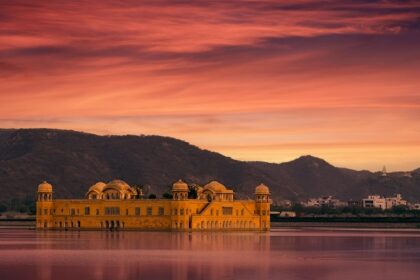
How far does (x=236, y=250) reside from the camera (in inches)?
4139

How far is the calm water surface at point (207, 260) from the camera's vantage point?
75.2m

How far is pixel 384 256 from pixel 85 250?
26907 millimetres

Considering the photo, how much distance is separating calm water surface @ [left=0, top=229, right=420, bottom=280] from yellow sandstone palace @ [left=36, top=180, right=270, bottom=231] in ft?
143

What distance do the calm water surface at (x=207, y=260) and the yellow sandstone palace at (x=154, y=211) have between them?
43601 millimetres

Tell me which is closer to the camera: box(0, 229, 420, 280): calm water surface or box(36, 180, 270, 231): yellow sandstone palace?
box(0, 229, 420, 280): calm water surface

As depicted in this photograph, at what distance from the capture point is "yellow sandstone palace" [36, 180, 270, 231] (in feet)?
548

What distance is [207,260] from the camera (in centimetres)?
8912

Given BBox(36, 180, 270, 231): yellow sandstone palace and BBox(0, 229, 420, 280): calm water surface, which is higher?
BBox(36, 180, 270, 231): yellow sandstone palace

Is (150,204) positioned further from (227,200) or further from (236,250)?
(236,250)

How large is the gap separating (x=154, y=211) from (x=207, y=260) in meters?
79.5

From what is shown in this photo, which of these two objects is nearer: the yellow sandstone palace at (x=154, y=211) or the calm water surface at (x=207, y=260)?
the calm water surface at (x=207, y=260)

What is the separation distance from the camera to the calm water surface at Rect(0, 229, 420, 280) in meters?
75.2

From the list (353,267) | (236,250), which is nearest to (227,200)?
(236,250)

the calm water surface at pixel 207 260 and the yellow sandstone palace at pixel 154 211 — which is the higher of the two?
the yellow sandstone palace at pixel 154 211
